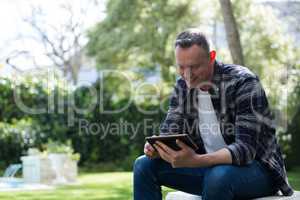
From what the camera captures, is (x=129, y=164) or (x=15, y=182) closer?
(x=15, y=182)

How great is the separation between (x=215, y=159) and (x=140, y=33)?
1717 cm

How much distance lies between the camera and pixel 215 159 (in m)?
2.73

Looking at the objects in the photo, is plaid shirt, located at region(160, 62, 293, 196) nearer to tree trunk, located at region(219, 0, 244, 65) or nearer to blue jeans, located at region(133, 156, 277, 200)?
blue jeans, located at region(133, 156, 277, 200)

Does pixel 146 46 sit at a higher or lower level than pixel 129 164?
higher

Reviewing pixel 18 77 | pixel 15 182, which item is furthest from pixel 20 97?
pixel 15 182

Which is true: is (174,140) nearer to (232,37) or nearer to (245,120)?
(245,120)

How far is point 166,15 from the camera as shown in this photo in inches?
761

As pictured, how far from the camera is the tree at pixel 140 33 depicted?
63.2 ft

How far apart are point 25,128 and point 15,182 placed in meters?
3.44

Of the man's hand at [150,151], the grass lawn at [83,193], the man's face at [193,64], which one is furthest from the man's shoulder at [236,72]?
the grass lawn at [83,193]

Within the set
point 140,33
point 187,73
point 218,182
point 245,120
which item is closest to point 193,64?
point 187,73

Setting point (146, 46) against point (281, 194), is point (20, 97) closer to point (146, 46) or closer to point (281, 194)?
point (146, 46)

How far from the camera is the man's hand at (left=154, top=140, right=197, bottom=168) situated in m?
2.73

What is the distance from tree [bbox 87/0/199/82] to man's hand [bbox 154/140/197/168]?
642 inches
